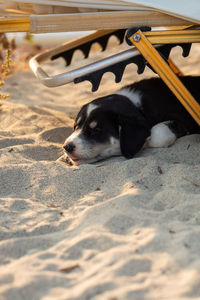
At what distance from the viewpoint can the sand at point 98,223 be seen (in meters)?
2.23

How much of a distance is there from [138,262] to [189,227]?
484 mm

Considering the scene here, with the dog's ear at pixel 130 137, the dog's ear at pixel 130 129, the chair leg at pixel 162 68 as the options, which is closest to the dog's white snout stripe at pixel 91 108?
the dog's ear at pixel 130 129

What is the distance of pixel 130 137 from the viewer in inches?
151

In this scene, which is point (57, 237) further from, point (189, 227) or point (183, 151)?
point (183, 151)

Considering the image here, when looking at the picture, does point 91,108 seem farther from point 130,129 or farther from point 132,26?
point 132,26

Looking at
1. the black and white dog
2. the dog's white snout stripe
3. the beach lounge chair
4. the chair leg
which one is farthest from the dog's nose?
the chair leg

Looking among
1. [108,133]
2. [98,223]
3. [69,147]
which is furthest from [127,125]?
[98,223]

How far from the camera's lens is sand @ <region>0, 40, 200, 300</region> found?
223 cm

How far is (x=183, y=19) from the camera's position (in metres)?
3.73

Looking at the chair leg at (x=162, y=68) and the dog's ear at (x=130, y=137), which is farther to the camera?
the dog's ear at (x=130, y=137)

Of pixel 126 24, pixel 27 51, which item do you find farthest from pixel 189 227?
pixel 27 51

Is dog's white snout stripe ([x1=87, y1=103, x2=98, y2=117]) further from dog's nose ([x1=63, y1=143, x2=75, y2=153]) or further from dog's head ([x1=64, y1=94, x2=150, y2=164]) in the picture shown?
dog's nose ([x1=63, y1=143, x2=75, y2=153])

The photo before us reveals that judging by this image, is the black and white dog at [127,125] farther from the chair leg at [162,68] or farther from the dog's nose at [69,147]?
the chair leg at [162,68]

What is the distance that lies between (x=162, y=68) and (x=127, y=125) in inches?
21.4
